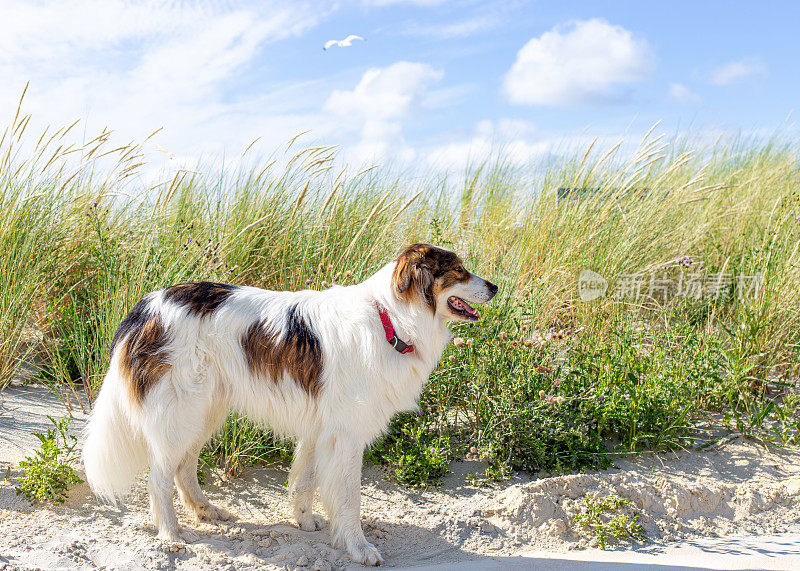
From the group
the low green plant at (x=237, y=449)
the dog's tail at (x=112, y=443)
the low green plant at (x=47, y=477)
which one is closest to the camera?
the dog's tail at (x=112, y=443)

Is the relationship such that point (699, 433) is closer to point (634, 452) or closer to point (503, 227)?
point (634, 452)

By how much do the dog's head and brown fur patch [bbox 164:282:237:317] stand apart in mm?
896

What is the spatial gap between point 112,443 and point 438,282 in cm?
186

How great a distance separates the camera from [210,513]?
360 cm

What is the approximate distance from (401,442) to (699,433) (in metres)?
2.31

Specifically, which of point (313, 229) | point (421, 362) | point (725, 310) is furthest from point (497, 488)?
point (725, 310)

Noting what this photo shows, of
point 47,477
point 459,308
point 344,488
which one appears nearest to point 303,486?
point 344,488

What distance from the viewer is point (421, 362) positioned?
3.22 meters

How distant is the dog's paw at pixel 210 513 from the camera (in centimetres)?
359

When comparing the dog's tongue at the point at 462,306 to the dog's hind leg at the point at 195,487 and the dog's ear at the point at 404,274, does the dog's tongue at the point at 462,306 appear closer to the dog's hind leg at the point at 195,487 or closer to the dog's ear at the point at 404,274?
the dog's ear at the point at 404,274

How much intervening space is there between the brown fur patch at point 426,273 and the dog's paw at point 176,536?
5.50 feet

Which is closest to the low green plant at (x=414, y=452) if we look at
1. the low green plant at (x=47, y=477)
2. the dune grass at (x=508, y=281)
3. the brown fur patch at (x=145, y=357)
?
the dune grass at (x=508, y=281)

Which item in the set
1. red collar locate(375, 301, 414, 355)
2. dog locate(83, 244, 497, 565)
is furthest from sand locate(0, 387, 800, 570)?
red collar locate(375, 301, 414, 355)

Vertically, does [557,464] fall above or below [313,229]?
below
